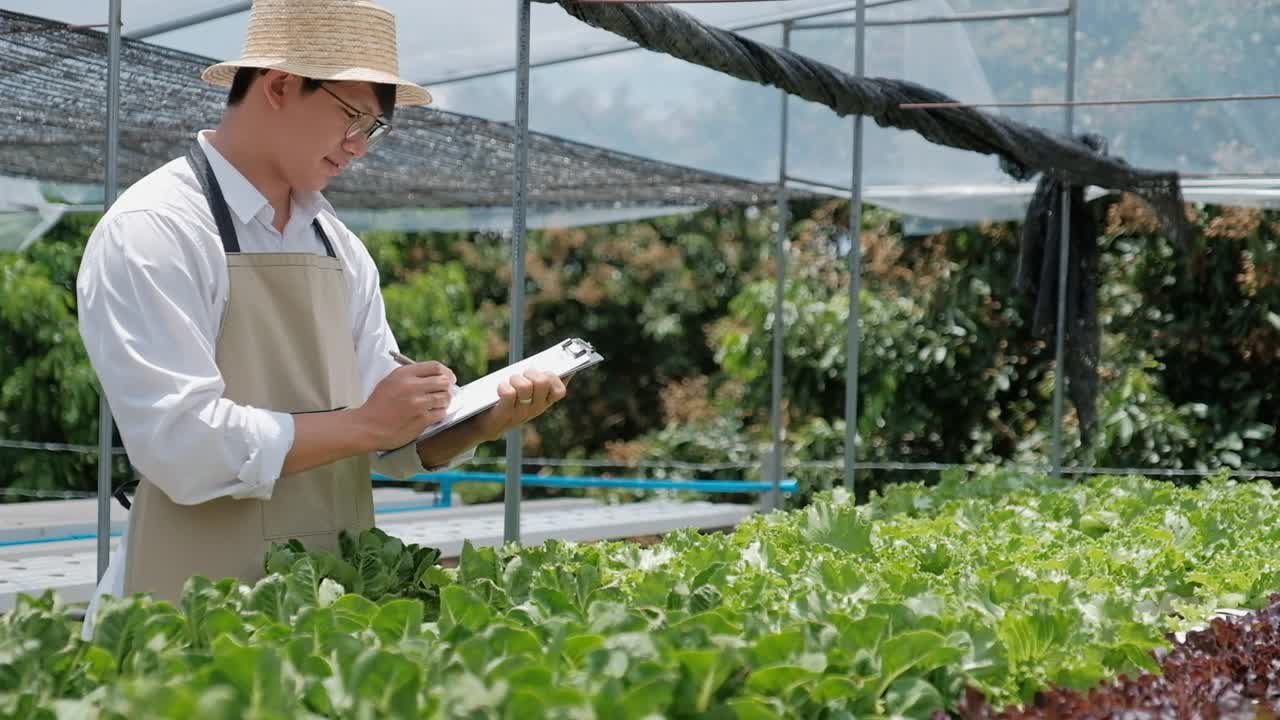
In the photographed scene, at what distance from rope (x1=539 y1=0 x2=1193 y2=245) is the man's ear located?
1.64 metres

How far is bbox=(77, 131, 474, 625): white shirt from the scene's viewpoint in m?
2.02

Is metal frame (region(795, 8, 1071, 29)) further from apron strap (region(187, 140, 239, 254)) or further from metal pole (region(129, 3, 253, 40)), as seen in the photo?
apron strap (region(187, 140, 239, 254))

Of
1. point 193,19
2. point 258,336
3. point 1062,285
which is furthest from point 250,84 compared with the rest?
point 1062,285

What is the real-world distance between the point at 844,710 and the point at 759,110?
23.3ft

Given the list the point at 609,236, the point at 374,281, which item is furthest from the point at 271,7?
the point at 609,236

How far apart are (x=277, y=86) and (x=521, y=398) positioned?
24.3 inches

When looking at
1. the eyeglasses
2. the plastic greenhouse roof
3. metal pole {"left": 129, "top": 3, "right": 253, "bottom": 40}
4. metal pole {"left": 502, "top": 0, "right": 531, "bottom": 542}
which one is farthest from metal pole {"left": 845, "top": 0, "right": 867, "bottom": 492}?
the eyeglasses

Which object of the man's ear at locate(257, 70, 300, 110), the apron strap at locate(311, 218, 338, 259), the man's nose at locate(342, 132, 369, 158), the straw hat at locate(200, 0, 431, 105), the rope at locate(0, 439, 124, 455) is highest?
the straw hat at locate(200, 0, 431, 105)

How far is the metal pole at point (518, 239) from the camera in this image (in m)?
3.38

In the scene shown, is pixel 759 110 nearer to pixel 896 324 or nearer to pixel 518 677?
pixel 896 324

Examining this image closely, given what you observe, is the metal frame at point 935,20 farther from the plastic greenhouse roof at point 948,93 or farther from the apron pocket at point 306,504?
the apron pocket at point 306,504

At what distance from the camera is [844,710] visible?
1610mm

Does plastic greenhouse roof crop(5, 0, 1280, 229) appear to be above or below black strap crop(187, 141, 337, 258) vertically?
above

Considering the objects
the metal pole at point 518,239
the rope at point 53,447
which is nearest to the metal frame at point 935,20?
the rope at point 53,447
